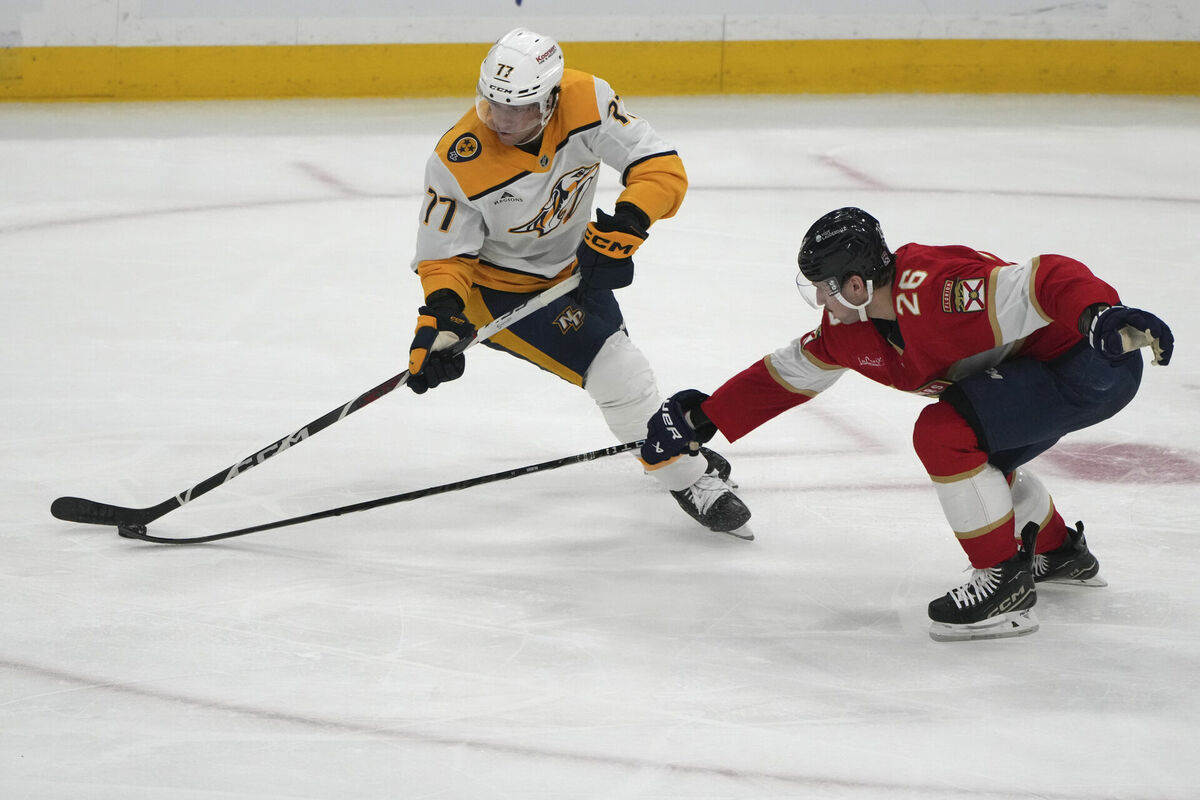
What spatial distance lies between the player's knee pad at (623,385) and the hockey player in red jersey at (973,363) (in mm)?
559

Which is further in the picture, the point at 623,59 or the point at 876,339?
the point at 623,59

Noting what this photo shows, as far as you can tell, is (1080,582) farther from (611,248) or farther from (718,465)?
(611,248)

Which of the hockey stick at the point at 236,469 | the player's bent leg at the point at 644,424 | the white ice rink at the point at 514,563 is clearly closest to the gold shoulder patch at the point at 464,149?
the hockey stick at the point at 236,469

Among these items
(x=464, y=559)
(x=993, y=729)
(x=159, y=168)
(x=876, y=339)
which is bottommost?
(x=159, y=168)

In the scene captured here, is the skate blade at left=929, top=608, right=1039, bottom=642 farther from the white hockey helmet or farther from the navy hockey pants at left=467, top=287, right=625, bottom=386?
the white hockey helmet

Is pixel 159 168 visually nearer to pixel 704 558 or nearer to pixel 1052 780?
pixel 704 558

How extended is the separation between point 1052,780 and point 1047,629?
0.53 meters

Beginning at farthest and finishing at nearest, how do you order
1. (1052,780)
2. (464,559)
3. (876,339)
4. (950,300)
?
1. (464,559)
2. (876,339)
3. (950,300)
4. (1052,780)

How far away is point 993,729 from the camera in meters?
2.13

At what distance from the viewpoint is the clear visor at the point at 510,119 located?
2770 mm

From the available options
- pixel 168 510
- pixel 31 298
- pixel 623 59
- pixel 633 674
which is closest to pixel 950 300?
pixel 633 674

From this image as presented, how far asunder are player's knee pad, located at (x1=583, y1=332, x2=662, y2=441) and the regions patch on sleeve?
33.9 inches

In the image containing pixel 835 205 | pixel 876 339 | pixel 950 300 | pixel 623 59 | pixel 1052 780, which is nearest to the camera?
pixel 1052 780

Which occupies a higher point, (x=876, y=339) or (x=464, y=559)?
(x=876, y=339)
